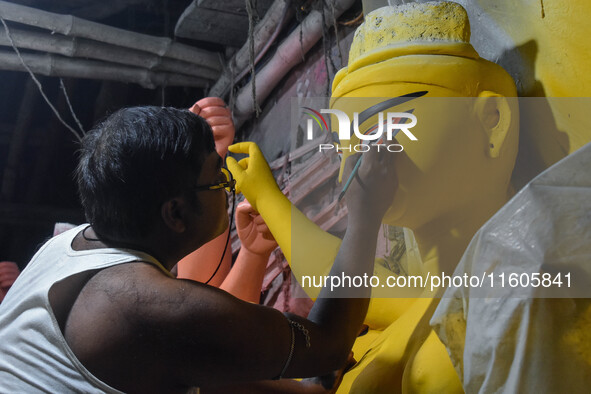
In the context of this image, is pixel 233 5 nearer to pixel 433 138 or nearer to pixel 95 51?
pixel 95 51

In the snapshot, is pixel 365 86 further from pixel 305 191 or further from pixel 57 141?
pixel 57 141

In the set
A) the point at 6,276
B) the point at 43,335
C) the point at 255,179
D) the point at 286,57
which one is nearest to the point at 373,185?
the point at 255,179

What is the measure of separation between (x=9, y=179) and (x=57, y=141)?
15.8 inches

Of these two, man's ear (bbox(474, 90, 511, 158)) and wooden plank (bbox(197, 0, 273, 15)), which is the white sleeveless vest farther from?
wooden plank (bbox(197, 0, 273, 15))

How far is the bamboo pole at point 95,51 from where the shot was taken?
311 centimetres

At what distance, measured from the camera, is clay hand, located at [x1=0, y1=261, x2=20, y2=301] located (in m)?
3.01

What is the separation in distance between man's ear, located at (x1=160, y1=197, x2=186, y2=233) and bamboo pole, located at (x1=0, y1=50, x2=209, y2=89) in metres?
2.34

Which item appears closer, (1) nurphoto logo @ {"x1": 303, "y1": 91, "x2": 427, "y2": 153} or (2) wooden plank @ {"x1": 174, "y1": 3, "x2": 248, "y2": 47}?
(1) nurphoto logo @ {"x1": 303, "y1": 91, "x2": 427, "y2": 153}

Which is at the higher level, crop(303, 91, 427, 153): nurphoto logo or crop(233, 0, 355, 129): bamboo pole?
crop(233, 0, 355, 129): bamboo pole

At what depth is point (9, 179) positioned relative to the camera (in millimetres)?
4250

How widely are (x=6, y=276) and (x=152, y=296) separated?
226 centimetres

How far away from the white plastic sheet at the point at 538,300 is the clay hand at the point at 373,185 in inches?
13.2

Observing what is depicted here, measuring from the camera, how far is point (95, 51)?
10.7 ft

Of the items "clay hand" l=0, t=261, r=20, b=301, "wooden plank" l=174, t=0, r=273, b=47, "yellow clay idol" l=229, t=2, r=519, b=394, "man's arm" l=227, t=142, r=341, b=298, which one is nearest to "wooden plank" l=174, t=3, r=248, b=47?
"wooden plank" l=174, t=0, r=273, b=47
